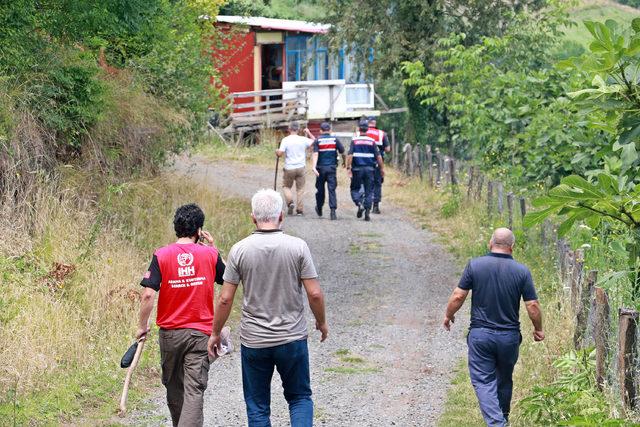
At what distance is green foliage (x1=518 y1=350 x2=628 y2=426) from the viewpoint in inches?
304

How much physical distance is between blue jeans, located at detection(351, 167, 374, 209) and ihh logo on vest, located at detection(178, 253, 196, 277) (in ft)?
39.5

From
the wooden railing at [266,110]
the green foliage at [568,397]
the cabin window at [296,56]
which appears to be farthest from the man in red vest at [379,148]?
the cabin window at [296,56]

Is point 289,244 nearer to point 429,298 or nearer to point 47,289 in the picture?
point 47,289

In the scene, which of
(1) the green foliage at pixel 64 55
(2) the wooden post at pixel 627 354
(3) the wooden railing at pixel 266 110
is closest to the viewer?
(2) the wooden post at pixel 627 354

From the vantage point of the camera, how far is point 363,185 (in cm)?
1930

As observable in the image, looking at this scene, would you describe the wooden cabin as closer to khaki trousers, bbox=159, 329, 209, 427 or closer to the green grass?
the green grass

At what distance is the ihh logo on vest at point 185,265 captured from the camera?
23.8 ft

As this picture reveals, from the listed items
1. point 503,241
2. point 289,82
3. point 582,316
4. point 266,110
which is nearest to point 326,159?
point 582,316

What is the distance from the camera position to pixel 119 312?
10.7 meters

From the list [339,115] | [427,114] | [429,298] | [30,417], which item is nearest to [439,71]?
[427,114]

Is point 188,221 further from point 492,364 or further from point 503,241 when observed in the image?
point 492,364

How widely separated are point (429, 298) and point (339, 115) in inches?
1032

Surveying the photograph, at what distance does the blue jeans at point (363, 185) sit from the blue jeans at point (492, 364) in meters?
11.3

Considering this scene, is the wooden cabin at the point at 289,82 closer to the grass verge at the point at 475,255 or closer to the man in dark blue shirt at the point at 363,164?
the grass verge at the point at 475,255
